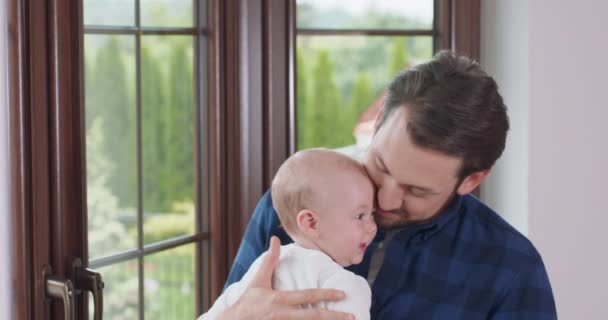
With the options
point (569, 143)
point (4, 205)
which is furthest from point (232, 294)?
point (569, 143)

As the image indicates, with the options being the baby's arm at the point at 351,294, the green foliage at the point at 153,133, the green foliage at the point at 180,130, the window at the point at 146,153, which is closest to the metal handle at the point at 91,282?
the window at the point at 146,153

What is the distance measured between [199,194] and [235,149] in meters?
0.16

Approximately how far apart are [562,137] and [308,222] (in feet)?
4.04

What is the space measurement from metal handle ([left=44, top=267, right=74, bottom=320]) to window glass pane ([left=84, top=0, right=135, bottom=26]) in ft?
1.94

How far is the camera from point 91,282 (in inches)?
74.7

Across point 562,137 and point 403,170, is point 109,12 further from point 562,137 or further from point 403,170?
point 562,137

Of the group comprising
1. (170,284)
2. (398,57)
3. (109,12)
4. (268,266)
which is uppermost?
(109,12)

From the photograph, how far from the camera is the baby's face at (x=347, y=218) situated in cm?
160

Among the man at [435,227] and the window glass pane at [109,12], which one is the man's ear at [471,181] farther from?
the window glass pane at [109,12]

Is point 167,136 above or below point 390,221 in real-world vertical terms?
above

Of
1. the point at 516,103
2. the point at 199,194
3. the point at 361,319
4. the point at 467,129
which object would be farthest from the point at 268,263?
the point at 516,103

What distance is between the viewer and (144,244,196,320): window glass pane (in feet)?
7.50

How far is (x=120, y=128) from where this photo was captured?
2146mm

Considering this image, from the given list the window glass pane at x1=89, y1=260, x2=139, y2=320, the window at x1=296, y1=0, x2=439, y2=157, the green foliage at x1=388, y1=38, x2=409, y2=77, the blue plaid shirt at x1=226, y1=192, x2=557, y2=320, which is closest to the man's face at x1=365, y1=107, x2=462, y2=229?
the blue plaid shirt at x1=226, y1=192, x2=557, y2=320
